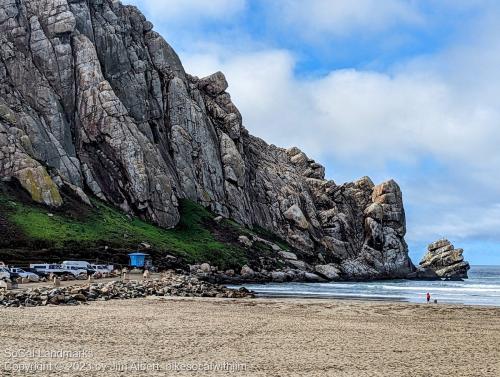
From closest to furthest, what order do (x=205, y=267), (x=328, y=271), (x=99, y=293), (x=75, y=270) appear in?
(x=99, y=293) → (x=75, y=270) → (x=205, y=267) → (x=328, y=271)

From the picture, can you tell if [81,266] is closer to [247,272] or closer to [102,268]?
[102,268]

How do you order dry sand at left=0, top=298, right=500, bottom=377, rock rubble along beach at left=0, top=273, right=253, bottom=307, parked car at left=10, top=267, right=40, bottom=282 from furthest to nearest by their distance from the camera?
1. parked car at left=10, top=267, right=40, bottom=282
2. rock rubble along beach at left=0, top=273, right=253, bottom=307
3. dry sand at left=0, top=298, right=500, bottom=377

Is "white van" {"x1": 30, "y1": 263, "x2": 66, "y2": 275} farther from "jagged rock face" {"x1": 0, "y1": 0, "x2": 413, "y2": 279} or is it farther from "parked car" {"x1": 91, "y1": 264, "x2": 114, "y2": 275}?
"jagged rock face" {"x1": 0, "y1": 0, "x2": 413, "y2": 279}

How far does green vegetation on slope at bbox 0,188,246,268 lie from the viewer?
304 feet

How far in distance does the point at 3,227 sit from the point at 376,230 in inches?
4493

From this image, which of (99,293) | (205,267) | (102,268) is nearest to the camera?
(99,293)

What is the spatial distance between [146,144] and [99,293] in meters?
90.5

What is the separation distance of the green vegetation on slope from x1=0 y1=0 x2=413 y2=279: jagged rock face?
509 cm

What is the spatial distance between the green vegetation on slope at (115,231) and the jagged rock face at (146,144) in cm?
Answer: 509

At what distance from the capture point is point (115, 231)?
343ft

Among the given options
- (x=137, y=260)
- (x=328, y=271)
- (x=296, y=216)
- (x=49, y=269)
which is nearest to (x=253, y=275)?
(x=137, y=260)

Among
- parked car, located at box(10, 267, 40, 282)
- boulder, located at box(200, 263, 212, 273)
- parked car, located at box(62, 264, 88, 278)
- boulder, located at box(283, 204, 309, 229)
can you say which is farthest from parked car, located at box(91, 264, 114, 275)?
boulder, located at box(283, 204, 309, 229)

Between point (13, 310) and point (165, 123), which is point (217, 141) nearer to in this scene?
point (165, 123)

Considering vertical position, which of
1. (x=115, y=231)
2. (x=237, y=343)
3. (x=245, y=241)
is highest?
(x=245, y=241)
